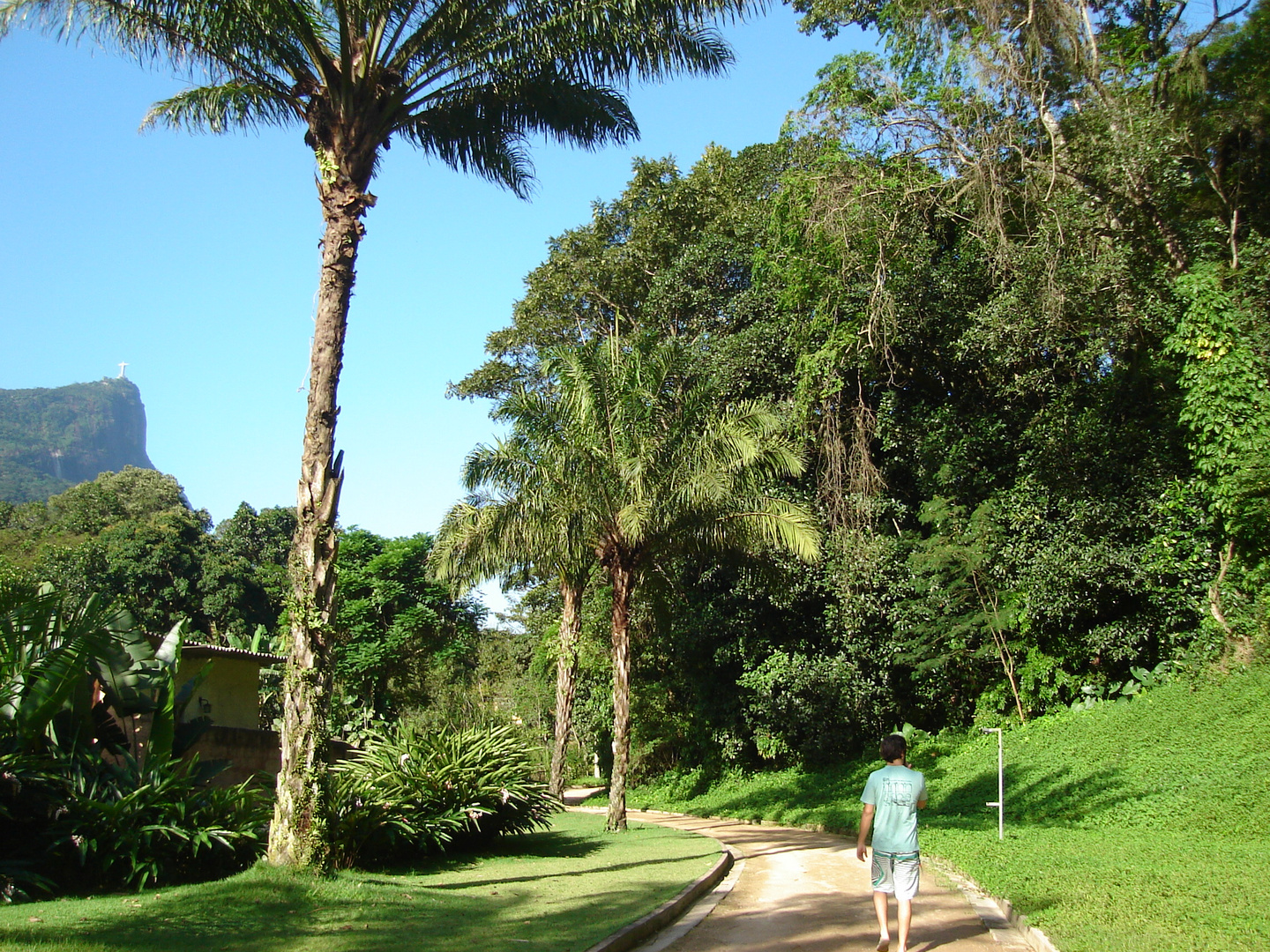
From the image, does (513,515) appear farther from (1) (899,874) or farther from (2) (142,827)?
(1) (899,874)

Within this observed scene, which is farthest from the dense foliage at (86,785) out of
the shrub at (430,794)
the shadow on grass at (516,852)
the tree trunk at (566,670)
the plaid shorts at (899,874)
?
the tree trunk at (566,670)

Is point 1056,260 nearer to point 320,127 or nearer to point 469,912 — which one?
point 320,127

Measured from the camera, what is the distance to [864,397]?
24219 millimetres

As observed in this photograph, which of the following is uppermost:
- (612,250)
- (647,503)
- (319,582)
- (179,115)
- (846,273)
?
(612,250)

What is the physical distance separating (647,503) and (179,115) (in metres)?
8.81

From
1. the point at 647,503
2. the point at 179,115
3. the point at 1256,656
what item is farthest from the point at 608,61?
the point at 1256,656

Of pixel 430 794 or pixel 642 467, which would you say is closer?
pixel 430 794

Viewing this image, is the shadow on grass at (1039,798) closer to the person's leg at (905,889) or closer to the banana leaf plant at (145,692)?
the person's leg at (905,889)

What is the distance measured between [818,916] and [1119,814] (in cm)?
726

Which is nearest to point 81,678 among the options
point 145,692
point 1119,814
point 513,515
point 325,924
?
point 145,692

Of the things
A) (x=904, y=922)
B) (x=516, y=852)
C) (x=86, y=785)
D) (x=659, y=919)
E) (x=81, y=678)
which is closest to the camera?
(x=904, y=922)

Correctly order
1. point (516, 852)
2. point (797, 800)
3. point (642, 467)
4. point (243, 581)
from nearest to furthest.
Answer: point (516, 852)
point (642, 467)
point (797, 800)
point (243, 581)

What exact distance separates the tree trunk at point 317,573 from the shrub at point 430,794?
0.46 meters

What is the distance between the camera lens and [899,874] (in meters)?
6.84
